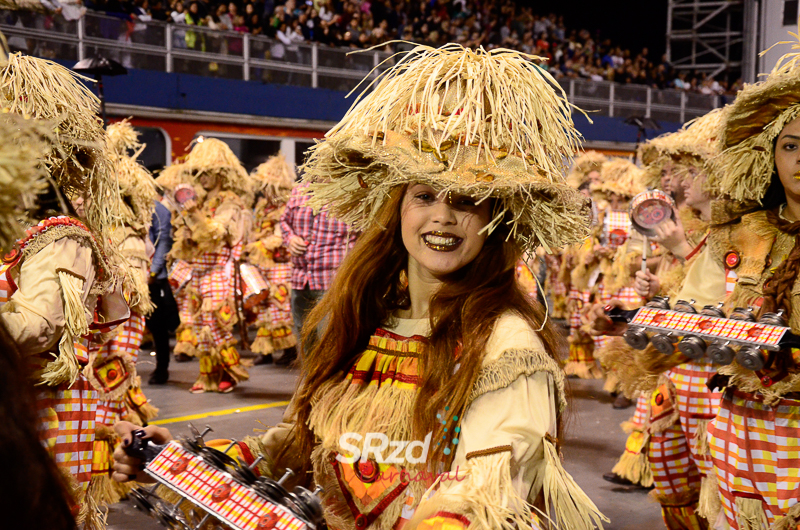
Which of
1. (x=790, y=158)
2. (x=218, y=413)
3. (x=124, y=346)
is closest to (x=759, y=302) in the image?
(x=790, y=158)

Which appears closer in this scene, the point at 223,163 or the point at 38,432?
the point at 38,432

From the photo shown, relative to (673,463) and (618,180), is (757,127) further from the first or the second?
(618,180)

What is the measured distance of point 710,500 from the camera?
3459 mm

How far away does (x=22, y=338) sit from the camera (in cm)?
266

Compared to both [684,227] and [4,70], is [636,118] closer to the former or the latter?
[684,227]

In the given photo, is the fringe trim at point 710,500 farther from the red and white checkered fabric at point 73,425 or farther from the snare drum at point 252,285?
the snare drum at point 252,285

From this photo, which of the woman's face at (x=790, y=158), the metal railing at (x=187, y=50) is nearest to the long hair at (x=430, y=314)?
the woman's face at (x=790, y=158)

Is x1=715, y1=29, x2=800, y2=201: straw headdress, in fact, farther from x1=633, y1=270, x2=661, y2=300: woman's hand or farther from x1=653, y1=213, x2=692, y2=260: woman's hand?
x1=633, y1=270, x2=661, y2=300: woman's hand

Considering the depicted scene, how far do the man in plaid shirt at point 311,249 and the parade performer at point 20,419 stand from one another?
553 cm

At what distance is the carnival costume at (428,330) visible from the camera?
1710mm

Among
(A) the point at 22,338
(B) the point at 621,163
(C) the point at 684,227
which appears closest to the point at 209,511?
(A) the point at 22,338

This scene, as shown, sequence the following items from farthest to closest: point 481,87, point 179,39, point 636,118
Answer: point 179,39 → point 636,118 → point 481,87

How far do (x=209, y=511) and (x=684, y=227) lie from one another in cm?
372

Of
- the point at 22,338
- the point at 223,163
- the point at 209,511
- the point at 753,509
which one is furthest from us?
the point at 223,163
